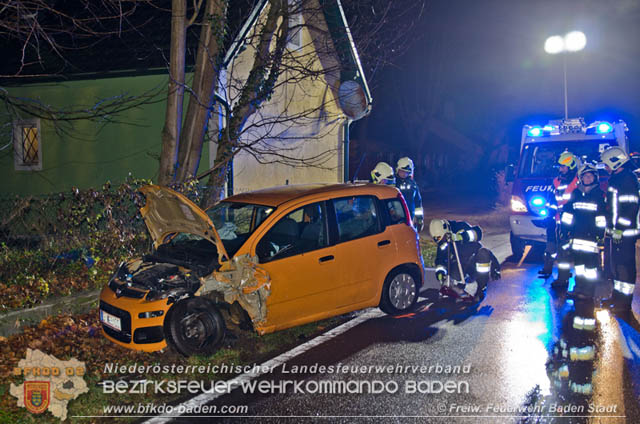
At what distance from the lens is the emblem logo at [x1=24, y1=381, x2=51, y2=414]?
4.34 metres

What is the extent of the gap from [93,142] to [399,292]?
9.15 m

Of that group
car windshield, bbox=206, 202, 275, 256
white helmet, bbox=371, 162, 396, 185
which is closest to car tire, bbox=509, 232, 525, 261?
white helmet, bbox=371, 162, 396, 185

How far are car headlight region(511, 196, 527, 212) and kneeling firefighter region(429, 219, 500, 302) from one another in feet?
12.3

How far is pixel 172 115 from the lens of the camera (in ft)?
29.1

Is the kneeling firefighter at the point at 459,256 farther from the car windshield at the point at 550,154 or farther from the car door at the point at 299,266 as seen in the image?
the car windshield at the point at 550,154

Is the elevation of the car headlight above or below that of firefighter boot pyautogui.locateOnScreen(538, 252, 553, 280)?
above

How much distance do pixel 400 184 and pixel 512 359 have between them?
4.74 metres

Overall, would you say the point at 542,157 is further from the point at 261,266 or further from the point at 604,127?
the point at 261,266

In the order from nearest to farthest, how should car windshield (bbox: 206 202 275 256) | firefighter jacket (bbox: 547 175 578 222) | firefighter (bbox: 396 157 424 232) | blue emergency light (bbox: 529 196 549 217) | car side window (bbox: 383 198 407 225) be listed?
car windshield (bbox: 206 202 275 256) → car side window (bbox: 383 198 407 225) → firefighter jacket (bbox: 547 175 578 222) → firefighter (bbox: 396 157 424 232) → blue emergency light (bbox: 529 196 549 217)

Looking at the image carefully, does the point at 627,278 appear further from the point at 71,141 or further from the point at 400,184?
the point at 71,141

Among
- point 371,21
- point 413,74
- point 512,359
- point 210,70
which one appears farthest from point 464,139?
point 512,359

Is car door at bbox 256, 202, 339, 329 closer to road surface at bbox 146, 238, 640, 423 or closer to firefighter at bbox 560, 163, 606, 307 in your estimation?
road surface at bbox 146, 238, 640, 423

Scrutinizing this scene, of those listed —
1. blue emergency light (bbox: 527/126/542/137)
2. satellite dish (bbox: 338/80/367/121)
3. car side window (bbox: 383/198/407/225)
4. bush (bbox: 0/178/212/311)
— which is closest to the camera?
car side window (bbox: 383/198/407/225)

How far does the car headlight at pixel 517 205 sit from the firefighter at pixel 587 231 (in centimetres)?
300
